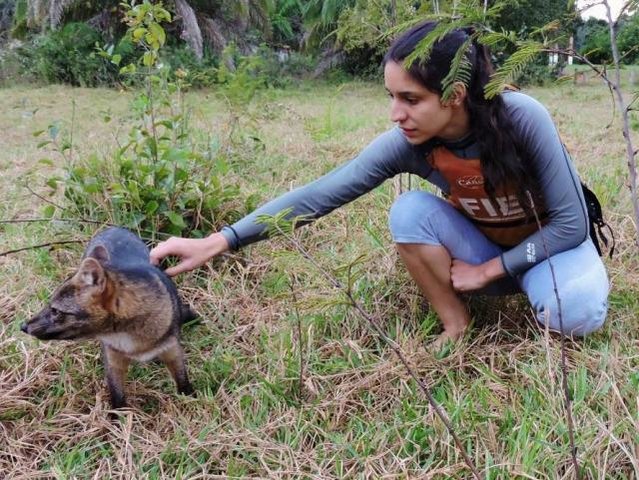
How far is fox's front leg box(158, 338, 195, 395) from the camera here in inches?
97.0

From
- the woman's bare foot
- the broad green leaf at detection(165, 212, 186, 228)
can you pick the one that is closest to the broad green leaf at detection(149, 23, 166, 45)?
the broad green leaf at detection(165, 212, 186, 228)

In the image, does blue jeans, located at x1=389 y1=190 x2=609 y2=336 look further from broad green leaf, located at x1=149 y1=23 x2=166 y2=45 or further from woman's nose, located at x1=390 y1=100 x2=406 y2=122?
broad green leaf, located at x1=149 y1=23 x2=166 y2=45

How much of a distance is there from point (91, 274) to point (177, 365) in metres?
0.48

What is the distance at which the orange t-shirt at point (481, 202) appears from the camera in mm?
2455

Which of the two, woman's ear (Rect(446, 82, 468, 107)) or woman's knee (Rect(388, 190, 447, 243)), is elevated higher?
woman's ear (Rect(446, 82, 468, 107))

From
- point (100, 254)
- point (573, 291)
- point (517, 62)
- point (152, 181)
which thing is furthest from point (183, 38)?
point (517, 62)

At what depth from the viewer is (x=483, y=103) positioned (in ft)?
7.39

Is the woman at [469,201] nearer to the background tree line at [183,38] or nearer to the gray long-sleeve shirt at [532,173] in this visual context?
the gray long-sleeve shirt at [532,173]

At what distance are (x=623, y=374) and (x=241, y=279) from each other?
5.73 ft

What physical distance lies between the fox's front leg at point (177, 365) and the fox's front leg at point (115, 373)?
5.8 inches

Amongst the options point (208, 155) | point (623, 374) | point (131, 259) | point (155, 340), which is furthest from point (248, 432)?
point (208, 155)

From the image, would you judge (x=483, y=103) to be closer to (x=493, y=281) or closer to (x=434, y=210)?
(x=434, y=210)

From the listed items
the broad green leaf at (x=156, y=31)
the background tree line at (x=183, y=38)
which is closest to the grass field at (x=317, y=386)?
the broad green leaf at (x=156, y=31)

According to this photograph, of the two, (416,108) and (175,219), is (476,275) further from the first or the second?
(175,219)
